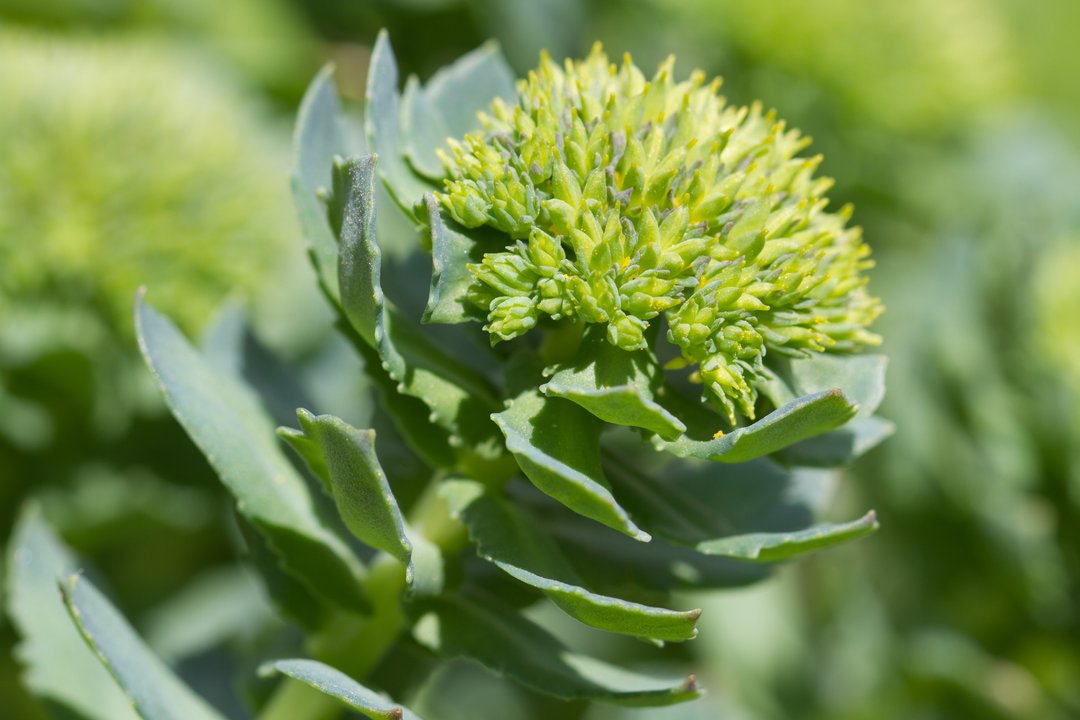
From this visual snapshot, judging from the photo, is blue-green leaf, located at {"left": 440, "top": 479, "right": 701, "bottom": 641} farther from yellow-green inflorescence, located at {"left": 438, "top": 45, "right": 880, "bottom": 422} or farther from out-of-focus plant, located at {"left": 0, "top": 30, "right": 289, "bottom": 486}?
out-of-focus plant, located at {"left": 0, "top": 30, "right": 289, "bottom": 486}

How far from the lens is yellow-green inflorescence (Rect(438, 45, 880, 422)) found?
0.63m

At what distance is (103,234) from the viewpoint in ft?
3.67

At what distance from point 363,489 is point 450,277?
4.9 inches

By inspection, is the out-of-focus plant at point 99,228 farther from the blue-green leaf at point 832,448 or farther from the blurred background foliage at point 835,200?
the blue-green leaf at point 832,448

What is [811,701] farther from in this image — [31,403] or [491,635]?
[31,403]

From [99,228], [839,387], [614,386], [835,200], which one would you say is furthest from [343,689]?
[835,200]

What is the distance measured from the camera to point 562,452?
0.63m

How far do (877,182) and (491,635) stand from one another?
3.62 ft

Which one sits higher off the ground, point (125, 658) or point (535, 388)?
point (535, 388)

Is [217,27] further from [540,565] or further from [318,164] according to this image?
[540,565]

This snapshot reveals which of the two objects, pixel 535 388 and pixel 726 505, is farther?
pixel 726 505

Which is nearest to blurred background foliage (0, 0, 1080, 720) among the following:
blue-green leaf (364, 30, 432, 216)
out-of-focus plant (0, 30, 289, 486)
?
out-of-focus plant (0, 30, 289, 486)

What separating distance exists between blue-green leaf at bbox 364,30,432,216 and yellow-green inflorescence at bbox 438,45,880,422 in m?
0.03

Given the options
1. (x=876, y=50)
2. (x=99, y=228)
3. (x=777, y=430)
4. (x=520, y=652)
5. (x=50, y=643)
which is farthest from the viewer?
(x=876, y=50)
